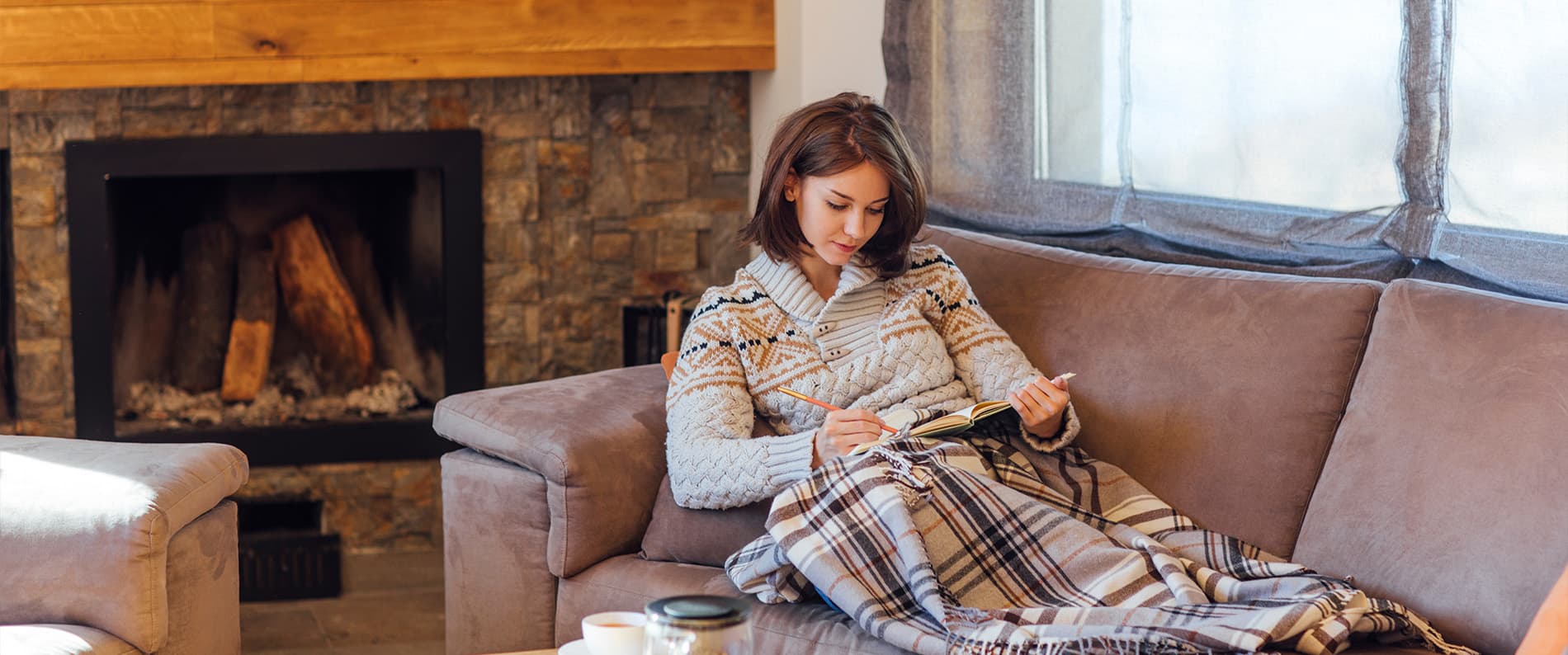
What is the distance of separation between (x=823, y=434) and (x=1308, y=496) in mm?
612

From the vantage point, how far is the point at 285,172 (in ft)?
10.8

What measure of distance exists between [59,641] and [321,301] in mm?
1885

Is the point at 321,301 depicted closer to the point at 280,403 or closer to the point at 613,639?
the point at 280,403

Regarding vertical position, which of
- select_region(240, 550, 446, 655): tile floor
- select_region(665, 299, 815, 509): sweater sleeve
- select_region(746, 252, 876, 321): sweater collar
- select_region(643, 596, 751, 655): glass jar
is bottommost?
select_region(240, 550, 446, 655): tile floor

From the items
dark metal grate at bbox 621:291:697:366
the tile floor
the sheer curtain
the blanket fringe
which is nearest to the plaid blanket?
the blanket fringe

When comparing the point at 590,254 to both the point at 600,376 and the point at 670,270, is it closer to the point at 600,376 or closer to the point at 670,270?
the point at 670,270

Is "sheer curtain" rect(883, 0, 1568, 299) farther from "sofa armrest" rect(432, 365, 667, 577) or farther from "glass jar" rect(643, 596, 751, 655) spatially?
"glass jar" rect(643, 596, 751, 655)

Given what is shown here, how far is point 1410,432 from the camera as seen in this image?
1.74 meters

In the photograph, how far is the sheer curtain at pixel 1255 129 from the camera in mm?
1884

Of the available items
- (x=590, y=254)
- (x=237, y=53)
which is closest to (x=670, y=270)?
(x=590, y=254)

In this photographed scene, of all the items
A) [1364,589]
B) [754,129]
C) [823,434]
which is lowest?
[1364,589]

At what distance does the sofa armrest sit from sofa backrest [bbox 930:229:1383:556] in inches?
22.8

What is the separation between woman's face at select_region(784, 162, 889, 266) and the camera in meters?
1.99

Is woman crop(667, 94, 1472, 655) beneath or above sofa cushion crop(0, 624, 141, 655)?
above
